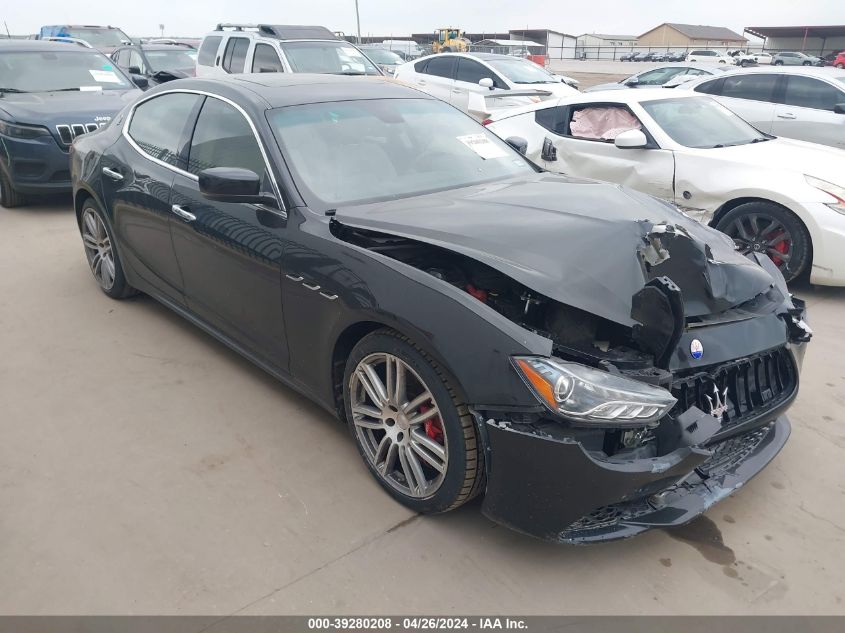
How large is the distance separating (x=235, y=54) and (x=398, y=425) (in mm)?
9644

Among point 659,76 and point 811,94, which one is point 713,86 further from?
point 659,76

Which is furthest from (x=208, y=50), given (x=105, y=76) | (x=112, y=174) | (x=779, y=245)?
(x=779, y=245)

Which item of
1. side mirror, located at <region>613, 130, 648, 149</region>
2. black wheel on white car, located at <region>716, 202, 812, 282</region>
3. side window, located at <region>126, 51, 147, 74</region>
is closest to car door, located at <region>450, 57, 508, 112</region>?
side mirror, located at <region>613, 130, 648, 149</region>

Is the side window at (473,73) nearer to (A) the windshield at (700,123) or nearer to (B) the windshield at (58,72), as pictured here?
(A) the windshield at (700,123)

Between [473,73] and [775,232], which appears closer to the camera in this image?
[775,232]

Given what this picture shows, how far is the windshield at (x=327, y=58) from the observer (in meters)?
10.1

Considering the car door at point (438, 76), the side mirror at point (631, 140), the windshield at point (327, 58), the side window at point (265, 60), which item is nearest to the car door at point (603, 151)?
the side mirror at point (631, 140)

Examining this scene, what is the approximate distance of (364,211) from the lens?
10.0 ft

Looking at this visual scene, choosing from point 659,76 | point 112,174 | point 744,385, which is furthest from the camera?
point 659,76

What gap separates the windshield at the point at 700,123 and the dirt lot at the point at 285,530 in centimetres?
280

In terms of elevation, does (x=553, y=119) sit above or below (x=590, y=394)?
above

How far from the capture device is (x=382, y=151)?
350 cm

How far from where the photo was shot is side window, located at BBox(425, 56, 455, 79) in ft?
40.5

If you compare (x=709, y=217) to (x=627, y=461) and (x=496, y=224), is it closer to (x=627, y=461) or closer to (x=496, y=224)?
(x=496, y=224)
